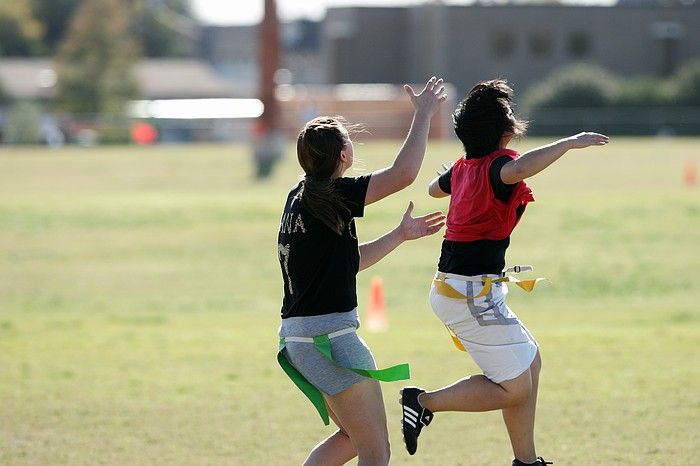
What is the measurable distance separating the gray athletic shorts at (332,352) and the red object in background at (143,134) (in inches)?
2523

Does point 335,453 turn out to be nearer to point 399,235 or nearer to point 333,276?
point 333,276

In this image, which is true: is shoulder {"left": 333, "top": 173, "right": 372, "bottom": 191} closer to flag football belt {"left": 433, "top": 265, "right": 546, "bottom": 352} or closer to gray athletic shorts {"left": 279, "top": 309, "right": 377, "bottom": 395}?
gray athletic shorts {"left": 279, "top": 309, "right": 377, "bottom": 395}

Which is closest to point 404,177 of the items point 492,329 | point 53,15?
point 492,329

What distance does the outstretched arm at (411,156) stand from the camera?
17.3 feet

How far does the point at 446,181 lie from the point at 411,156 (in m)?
0.74

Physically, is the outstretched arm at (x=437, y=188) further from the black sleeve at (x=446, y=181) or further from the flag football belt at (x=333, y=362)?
the flag football belt at (x=333, y=362)

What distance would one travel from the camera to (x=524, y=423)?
5.88 metres

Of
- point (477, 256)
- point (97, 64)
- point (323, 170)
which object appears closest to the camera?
point (323, 170)

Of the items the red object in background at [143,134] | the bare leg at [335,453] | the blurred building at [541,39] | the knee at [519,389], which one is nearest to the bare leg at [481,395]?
the knee at [519,389]

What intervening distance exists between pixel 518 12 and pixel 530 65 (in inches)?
152

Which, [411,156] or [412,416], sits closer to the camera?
[411,156]

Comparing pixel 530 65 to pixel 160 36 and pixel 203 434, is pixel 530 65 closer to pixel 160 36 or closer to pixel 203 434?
pixel 160 36

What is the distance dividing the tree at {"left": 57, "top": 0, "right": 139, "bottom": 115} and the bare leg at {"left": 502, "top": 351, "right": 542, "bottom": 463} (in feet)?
257

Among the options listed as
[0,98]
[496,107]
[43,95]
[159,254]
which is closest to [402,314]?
[159,254]
